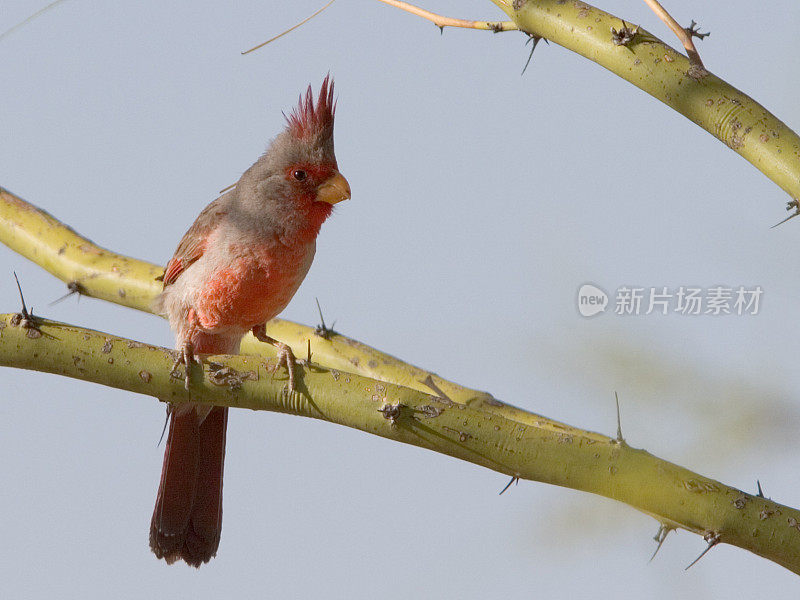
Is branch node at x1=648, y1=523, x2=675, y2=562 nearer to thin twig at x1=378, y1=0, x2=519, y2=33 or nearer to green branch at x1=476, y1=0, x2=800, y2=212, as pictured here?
green branch at x1=476, y1=0, x2=800, y2=212

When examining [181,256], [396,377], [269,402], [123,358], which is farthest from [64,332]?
[181,256]

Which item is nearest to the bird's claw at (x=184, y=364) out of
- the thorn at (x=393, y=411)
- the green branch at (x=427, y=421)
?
the green branch at (x=427, y=421)

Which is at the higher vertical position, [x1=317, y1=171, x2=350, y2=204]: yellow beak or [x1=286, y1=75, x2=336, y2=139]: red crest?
[x1=286, y1=75, x2=336, y2=139]: red crest

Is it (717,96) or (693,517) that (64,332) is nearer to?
(693,517)

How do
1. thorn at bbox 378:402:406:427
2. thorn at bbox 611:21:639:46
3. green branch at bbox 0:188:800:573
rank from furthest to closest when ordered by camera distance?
thorn at bbox 611:21:639:46, thorn at bbox 378:402:406:427, green branch at bbox 0:188:800:573

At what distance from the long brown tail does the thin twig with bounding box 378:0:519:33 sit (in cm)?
202

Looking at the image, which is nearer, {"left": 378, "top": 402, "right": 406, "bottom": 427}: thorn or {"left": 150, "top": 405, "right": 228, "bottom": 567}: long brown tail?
{"left": 378, "top": 402, "right": 406, "bottom": 427}: thorn

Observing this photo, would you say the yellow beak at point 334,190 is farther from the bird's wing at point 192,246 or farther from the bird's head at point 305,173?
the bird's wing at point 192,246

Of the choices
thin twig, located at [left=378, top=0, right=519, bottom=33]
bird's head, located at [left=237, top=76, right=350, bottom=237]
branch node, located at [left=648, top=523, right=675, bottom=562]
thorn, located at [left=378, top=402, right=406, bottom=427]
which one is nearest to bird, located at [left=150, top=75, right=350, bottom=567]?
bird's head, located at [left=237, top=76, right=350, bottom=237]

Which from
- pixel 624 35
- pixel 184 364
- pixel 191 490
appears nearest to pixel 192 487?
pixel 191 490

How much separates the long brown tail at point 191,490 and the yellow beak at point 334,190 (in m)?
1.01

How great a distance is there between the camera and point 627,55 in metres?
2.65

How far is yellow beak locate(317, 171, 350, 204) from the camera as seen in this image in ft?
12.5

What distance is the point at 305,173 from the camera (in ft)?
12.7
